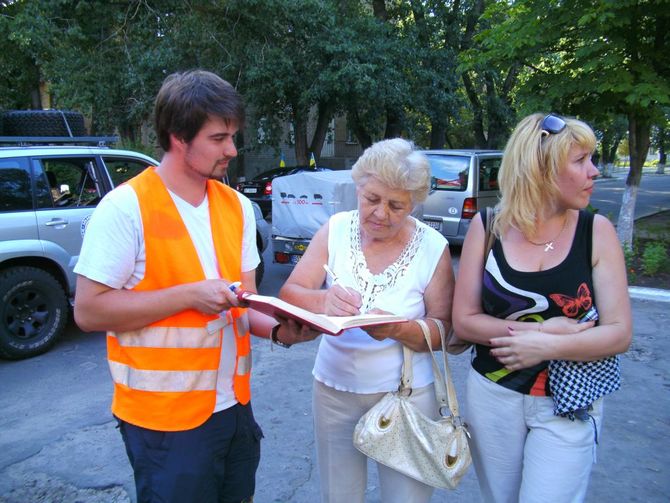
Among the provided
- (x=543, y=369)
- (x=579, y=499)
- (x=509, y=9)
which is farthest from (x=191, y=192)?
(x=509, y=9)

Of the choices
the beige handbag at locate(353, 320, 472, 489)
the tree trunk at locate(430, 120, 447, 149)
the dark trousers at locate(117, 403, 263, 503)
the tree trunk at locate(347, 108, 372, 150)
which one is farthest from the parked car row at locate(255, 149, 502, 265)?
the tree trunk at locate(430, 120, 447, 149)

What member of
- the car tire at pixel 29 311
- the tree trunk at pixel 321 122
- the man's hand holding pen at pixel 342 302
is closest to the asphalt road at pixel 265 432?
the car tire at pixel 29 311

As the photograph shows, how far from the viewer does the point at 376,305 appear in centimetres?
203

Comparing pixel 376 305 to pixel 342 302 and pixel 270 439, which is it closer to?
pixel 342 302

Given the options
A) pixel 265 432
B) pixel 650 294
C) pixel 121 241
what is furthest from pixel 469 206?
pixel 121 241

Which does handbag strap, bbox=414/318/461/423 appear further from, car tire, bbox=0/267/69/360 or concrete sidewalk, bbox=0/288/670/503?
car tire, bbox=0/267/69/360

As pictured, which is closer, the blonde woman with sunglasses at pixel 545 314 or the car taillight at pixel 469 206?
the blonde woman with sunglasses at pixel 545 314

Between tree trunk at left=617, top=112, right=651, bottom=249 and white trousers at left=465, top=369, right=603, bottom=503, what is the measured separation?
7.65 metres

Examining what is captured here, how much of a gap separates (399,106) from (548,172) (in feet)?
55.0

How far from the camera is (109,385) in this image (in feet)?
15.1

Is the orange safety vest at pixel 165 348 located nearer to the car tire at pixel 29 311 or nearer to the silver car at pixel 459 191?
the car tire at pixel 29 311

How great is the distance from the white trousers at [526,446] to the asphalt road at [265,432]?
47.5 inches

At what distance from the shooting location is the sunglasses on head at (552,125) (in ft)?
6.15

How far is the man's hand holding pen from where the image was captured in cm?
183
